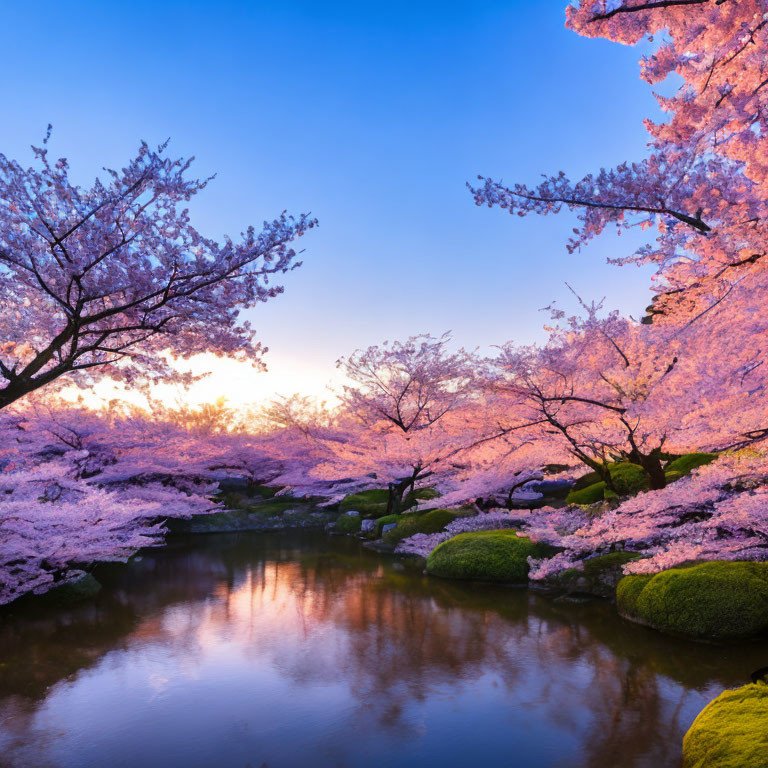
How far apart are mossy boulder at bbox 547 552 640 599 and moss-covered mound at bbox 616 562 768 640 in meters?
1.98

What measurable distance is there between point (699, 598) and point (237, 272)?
8.84m

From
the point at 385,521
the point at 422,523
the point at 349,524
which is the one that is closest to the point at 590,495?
the point at 422,523

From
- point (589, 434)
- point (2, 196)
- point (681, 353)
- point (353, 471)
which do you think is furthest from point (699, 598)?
point (353, 471)

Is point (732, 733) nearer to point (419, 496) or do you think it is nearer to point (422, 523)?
point (422, 523)

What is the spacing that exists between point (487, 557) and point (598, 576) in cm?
267

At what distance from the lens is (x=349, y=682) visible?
7.42m

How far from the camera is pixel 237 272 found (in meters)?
7.89

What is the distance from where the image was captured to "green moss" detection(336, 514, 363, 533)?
2331cm

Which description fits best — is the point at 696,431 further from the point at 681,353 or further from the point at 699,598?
the point at 699,598

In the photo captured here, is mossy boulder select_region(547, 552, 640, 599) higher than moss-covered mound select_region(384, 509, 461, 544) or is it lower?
lower

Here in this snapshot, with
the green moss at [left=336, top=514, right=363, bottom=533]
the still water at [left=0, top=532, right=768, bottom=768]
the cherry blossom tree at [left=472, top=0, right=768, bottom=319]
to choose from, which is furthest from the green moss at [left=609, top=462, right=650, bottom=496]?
the green moss at [left=336, top=514, right=363, bottom=533]

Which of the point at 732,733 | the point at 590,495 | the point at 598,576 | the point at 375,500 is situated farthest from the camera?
the point at 375,500

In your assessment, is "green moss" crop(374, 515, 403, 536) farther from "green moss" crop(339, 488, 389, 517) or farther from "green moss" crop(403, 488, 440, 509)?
"green moss" crop(339, 488, 389, 517)

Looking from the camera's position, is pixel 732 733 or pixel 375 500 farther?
pixel 375 500
